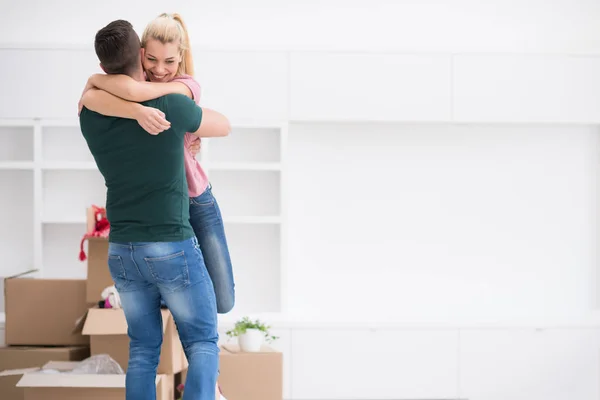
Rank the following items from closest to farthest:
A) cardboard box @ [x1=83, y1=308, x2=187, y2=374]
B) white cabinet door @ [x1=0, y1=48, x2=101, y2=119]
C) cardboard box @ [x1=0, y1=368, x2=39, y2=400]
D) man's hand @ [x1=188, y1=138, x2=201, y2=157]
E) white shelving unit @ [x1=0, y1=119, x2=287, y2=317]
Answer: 1. man's hand @ [x1=188, y1=138, x2=201, y2=157]
2. cardboard box @ [x1=83, y1=308, x2=187, y2=374]
3. cardboard box @ [x1=0, y1=368, x2=39, y2=400]
4. white cabinet door @ [x1=0, y1=48, x2=101, y2=119]
5. white shelving unit @ [x1=0, y1=119, x2=287, y2=317]

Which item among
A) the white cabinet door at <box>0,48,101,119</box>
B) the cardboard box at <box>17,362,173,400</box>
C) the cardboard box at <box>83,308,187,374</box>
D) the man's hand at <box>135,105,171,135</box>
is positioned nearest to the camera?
the man's hand at <box>135,105,171,135</box>

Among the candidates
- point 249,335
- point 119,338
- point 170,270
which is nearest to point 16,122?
point 119,338

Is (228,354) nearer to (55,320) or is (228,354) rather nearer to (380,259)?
(55,320)

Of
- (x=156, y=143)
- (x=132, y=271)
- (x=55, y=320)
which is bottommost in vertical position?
(x=55, y=320)

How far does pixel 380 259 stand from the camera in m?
4.24

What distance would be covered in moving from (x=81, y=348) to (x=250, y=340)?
832 millimetres

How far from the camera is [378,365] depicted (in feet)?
12.8

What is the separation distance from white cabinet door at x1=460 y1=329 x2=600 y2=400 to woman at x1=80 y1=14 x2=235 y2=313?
2.04 meters

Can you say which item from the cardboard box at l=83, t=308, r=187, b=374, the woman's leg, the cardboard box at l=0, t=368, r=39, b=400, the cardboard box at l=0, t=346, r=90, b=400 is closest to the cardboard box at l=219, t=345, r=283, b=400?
the cardboard box at l=83, t=308, r=187, b=374

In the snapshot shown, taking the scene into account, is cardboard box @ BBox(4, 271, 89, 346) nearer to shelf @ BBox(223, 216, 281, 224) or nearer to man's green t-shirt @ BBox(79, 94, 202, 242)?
shelf @ BBox(223, 216, 281, 224)

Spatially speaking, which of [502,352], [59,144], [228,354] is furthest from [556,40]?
[59,144]

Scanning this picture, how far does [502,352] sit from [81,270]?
2.31 meters

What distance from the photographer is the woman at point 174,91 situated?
1942 mm

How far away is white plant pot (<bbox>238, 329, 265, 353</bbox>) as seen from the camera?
3.39 m
